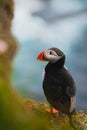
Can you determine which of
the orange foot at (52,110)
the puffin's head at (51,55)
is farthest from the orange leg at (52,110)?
the puffin's head at (51,55)

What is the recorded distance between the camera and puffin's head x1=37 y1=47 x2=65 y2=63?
2.03 metres

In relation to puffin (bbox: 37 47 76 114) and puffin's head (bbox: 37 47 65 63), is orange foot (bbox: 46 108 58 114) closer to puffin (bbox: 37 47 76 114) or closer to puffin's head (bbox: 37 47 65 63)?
puffin (bbox: 37 47 76 114)

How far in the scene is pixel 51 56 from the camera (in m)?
2.05

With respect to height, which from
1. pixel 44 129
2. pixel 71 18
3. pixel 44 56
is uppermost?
pixel 44 129

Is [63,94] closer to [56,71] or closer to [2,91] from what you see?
[56,71]

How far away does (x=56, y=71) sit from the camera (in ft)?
6.93

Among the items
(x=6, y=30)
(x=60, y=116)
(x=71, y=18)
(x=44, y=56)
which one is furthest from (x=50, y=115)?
(x=71, y=18)

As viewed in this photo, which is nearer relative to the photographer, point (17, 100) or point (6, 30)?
point (17, 100)

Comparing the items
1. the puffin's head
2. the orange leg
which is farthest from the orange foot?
the puffin's head

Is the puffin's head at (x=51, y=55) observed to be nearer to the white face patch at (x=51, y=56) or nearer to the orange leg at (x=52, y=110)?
the white face patch at (x=51, y=56)

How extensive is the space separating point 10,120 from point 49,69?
145 centimetres

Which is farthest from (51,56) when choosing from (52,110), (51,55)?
(52,110)

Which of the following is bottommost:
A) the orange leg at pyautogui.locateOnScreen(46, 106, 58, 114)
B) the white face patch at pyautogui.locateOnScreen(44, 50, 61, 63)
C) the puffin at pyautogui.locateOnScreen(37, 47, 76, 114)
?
the orange leg at pyautogui.locateOnScreen(46, 106, 58, 114)

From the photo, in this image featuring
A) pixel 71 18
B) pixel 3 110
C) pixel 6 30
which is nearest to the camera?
pixel 3 110
